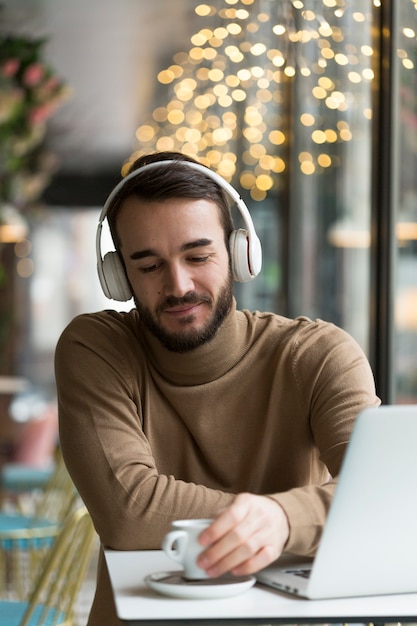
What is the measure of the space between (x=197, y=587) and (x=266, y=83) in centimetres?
402

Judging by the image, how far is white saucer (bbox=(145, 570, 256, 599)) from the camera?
3.91 feet

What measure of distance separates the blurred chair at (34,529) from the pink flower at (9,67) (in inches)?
80.4

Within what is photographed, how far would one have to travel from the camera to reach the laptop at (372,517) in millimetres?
1151

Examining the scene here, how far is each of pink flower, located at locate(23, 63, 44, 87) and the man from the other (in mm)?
3939

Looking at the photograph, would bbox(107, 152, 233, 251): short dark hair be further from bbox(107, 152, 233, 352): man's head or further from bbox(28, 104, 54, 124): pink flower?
bbox(28, 104, 54, 124): pink flower

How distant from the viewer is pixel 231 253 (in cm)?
177

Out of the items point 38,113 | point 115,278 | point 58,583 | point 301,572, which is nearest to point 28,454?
point 38,113

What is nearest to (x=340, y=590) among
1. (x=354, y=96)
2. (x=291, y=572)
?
(x=291, y=572)

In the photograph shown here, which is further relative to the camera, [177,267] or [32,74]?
[32,74]

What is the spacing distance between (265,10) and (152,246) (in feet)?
8.50

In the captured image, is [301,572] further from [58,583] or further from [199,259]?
[58,583]

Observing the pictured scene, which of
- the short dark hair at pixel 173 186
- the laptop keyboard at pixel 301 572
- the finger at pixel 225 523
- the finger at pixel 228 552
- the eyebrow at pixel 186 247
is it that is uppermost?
the short dark hair at pixel 173 186

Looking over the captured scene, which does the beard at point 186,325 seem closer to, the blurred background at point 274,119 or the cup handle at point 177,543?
the cup handle at point 177,543

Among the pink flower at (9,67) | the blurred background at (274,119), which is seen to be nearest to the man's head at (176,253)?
the blurred background at (274,119)
